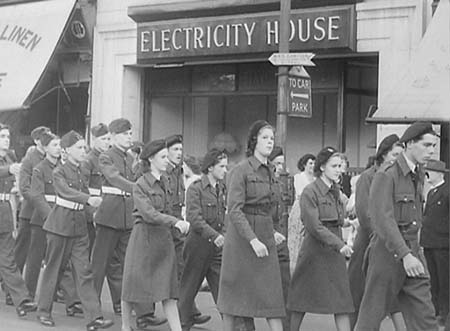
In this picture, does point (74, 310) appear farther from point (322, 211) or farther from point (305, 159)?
point (322, 211)

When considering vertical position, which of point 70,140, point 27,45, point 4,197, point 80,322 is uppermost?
point 27,45

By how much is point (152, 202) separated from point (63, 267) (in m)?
1.64

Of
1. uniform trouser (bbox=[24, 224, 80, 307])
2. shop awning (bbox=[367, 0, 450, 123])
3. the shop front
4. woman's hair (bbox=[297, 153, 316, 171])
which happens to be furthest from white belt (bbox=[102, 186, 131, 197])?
the shop front

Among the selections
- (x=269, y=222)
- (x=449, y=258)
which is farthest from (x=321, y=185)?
(x=449, y=258)

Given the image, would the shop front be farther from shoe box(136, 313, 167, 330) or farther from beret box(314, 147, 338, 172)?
shoe box(136, 313, 167, 330)

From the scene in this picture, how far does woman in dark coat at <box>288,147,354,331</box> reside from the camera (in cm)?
916

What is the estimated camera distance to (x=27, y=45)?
19.3m

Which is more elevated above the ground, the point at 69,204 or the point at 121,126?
the point at 121,126

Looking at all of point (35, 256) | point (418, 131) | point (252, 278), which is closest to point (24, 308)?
point (35, 256)

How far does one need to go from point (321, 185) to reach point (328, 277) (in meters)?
0.83

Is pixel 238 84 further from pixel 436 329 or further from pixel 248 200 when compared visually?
pixel 436 329

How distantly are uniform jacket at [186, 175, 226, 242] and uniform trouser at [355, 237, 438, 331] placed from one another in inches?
91.2

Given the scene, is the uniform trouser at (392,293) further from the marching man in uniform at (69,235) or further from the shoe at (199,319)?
the marching man in uniform at (69,235)

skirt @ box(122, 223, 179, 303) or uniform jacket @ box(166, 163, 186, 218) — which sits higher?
uniform jacket @ box(166, 163, 186, 218)
